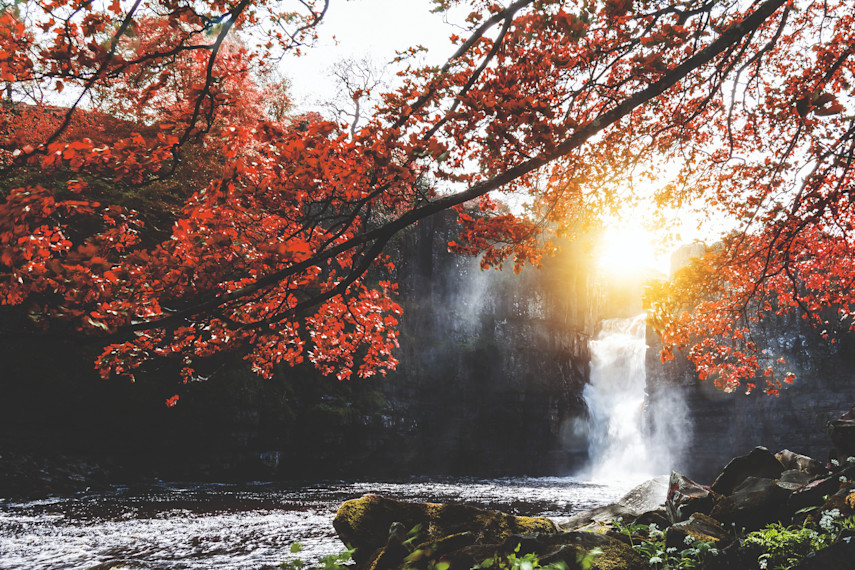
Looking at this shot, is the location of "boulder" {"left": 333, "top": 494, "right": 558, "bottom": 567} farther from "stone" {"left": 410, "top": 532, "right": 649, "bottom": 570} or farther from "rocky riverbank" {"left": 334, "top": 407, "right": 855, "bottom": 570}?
"stone" {"left": 410, "top": 532, "right": 649, "bottom": 570}

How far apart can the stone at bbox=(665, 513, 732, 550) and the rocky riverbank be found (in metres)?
0.01

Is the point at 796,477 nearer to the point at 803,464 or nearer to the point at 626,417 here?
the point at 803,464

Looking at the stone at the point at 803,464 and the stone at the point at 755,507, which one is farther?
the stone at the point at 803,464

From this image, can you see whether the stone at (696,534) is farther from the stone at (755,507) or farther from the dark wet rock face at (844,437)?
the dark wet rock face at (844,437)

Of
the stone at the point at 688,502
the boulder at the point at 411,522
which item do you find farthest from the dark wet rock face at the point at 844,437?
the boulder at the point at 411,522

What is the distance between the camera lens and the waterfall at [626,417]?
33.5 metres

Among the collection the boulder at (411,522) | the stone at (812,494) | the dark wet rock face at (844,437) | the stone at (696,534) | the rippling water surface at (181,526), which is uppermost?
the dark wet rock face at (844,437)

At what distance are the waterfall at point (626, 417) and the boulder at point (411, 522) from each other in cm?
3010

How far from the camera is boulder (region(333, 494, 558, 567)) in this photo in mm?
5379

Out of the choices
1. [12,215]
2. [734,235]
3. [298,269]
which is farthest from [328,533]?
[734,235]

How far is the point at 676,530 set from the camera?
488 centimetres

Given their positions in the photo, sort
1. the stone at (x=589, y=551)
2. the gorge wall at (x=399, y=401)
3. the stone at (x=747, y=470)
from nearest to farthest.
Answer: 1. the stone at (x=589, y=551)
2. the stone at (x=747, y=470)
3. the gorge wall at (x=399, y=401)

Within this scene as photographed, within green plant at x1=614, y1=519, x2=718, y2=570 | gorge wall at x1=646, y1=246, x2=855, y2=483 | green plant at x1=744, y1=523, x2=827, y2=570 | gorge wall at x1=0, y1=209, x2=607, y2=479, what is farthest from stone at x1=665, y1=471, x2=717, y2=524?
gorge wall at x1=646, y1=246, x2=855, y2=483

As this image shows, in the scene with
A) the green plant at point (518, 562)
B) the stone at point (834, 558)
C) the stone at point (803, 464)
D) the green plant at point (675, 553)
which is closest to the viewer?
the stone at point (834, 558)
